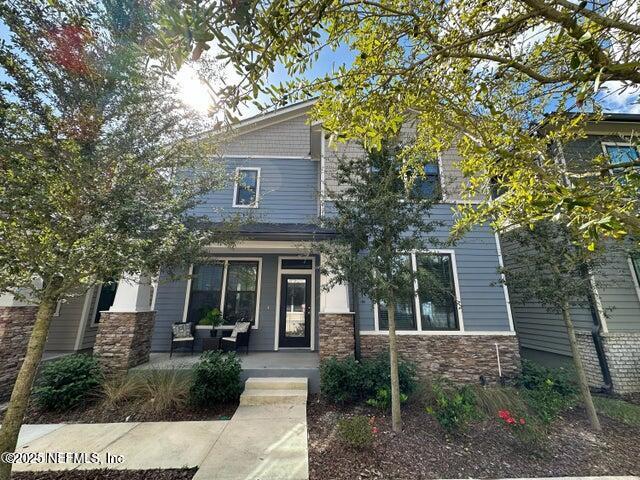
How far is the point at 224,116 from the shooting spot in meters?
2.02

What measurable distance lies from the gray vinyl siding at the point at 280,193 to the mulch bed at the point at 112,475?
6103 mm

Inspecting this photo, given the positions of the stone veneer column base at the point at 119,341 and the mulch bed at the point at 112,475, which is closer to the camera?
the mulch bed at the point at 112,475

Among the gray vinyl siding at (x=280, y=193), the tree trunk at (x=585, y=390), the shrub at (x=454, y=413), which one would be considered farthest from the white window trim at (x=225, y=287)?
the tree trunk at (x=585, y=390)

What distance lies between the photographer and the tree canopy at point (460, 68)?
5.92ft

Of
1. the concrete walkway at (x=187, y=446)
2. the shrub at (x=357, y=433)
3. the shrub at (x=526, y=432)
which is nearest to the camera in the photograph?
the concrete walkway at (x=187, y=446)

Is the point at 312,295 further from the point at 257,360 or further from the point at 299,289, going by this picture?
the point at 257,360

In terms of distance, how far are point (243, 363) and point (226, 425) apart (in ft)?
6.46

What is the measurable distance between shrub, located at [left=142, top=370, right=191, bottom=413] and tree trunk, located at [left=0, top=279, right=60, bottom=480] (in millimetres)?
2233

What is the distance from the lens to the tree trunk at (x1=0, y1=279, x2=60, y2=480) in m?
2.70

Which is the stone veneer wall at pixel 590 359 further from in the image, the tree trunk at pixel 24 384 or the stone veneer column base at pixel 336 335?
the tree trunk at pixel 24 384

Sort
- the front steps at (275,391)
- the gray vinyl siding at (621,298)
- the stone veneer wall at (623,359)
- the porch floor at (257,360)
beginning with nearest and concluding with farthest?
the front steps at (275,391), the porch floor at (257,360), the stone veneer wall at (623,359), the gray vinyl siding at (621,298)

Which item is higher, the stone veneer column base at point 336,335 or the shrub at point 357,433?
Answer: the stone veneer column base at point 336,335

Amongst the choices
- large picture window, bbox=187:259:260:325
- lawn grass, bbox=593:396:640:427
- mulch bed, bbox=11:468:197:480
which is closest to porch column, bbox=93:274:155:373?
large picture window, bbox=187:259:260:325

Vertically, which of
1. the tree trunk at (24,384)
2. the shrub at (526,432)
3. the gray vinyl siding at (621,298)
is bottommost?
the shrub at (526,432)
